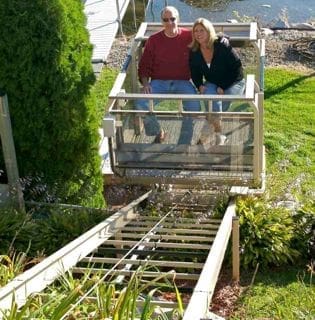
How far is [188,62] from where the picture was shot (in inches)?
292

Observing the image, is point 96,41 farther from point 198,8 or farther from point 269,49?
point 198,8

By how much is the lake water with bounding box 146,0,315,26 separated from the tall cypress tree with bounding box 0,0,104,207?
996 centimetres

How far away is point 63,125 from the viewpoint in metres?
6.49

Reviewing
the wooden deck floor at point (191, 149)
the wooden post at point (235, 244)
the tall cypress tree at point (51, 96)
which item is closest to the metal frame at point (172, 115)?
the wooden deck floor at point (191, 149)

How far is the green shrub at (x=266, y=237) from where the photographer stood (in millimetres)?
6039

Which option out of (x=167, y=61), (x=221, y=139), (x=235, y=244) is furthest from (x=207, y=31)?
(x=235, y=244)

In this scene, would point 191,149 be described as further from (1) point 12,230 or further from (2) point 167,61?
(1) point 12,230

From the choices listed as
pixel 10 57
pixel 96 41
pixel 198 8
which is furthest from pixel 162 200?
pixel 198 8

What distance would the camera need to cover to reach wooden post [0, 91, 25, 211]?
6.22 meters

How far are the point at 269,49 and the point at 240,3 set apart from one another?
460 centimetres

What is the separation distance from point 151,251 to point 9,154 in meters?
1.76

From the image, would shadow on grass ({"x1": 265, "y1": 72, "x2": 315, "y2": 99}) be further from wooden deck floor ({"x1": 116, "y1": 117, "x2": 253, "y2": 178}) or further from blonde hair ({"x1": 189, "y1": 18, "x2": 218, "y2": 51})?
wooden deck floor ({"x1": 116, "y1": 117, "x2": 253, "y2": 178})

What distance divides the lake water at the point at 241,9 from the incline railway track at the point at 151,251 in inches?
409

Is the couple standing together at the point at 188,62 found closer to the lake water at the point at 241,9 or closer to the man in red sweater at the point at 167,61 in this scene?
the man in red sweater at the point at 167,61
